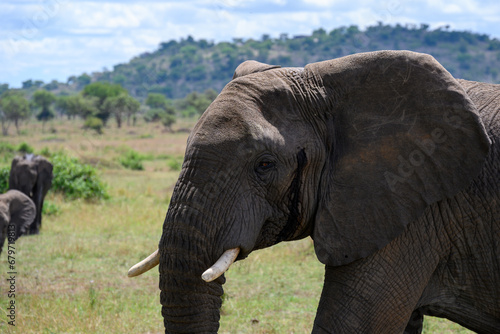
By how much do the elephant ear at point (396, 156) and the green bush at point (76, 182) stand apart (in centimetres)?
1195

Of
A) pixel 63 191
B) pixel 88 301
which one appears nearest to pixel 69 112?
pixel 63 191

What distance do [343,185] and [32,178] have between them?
32.7ft

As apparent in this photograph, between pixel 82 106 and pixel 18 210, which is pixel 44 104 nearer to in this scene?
pixel 82 106

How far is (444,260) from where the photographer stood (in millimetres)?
3676

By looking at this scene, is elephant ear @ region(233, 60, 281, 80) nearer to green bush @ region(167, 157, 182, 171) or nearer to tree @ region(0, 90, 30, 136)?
green bush @ region(167, 157, 182, 171)

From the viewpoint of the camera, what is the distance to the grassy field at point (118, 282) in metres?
6.35

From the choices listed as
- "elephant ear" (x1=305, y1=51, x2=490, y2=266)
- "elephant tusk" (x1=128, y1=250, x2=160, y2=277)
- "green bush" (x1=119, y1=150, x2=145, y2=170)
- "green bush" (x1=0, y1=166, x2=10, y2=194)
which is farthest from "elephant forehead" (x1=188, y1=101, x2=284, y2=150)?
"green bush" (x1=119, y1=150, x2=145, y2=170)

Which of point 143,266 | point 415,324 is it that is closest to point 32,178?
point 143,266

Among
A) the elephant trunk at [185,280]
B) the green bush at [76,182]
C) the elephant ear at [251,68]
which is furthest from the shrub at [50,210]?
the elephant trunk at [185,280]

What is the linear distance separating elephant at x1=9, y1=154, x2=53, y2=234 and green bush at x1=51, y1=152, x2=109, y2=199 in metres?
2.00

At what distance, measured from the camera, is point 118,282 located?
27.1ft

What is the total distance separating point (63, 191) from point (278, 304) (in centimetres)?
898

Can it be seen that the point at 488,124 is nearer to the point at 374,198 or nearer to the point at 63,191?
the point at 374,198

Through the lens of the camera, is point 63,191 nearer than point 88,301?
No
